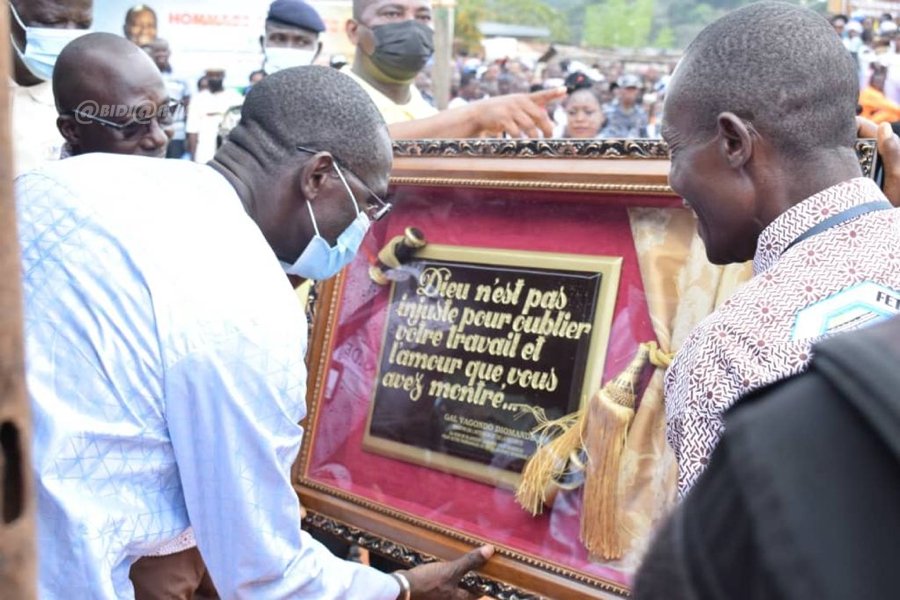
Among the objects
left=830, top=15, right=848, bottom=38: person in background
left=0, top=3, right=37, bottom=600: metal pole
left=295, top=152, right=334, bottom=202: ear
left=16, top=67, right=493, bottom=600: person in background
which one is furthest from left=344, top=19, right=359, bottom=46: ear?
left=830, top=15, right=848, bottom=38: person in background

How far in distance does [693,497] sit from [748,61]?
104 centimetres

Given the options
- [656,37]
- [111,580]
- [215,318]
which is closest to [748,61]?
[215,318]

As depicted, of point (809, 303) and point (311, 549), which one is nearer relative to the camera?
point (809, 303)

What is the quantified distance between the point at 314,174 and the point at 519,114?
2.99ft

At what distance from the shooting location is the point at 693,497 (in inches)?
28.5

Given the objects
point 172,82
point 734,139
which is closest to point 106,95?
point 734,139

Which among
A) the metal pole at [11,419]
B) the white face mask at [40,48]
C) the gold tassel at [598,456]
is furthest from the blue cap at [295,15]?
the metal pole at [11,419]

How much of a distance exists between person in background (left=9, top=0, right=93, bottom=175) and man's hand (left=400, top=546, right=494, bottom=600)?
7.25 feet

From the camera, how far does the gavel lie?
9.12 feet

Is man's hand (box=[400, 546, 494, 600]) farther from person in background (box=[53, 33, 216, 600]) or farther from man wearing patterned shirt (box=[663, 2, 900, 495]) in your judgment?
person in background (box=[53, 33, 216, 600])

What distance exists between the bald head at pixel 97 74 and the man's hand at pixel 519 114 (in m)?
1.12

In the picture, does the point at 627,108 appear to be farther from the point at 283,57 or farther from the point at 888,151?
the point at 888,151

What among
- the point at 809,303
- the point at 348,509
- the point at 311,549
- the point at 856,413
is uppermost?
the point at 856,413

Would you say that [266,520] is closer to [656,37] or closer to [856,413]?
[856,413]
